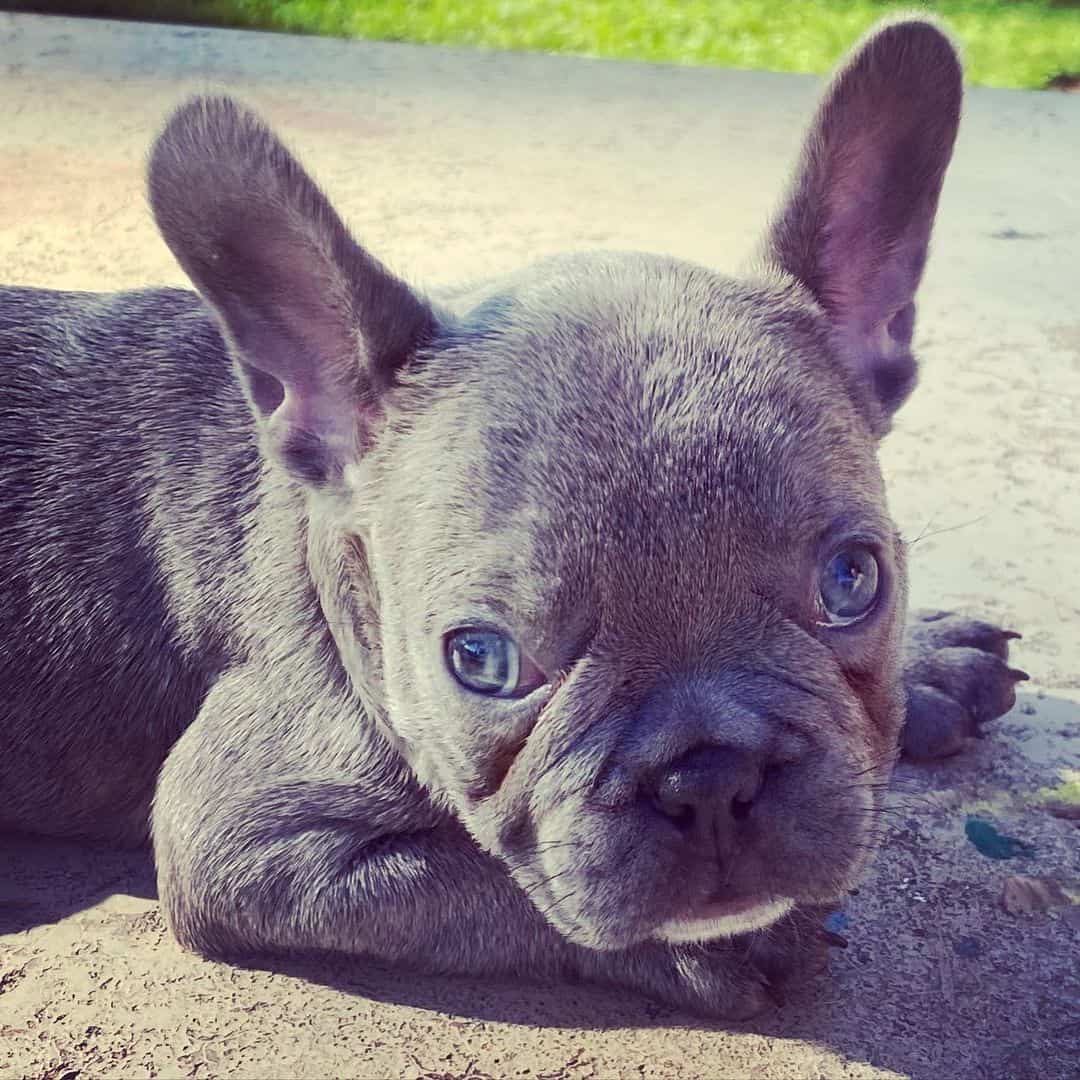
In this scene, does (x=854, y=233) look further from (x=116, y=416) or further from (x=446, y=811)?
(x=116, y=416)

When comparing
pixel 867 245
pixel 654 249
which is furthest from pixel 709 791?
pixel 654 249

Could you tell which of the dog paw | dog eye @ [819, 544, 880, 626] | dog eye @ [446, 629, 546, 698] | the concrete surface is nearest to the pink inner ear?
dog eye @ [819, 544, 880, 626]

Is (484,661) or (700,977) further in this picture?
(700,977)

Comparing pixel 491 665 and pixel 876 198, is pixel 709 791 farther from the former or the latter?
pixel 876 198

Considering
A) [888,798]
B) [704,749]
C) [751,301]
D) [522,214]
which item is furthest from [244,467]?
[522,214]

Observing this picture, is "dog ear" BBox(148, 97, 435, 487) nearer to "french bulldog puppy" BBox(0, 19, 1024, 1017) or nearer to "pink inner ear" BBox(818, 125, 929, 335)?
"french bulldog puppy" BBox(0, 19, 1024, 1017)

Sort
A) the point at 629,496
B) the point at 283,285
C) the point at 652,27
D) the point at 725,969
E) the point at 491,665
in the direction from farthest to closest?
the point at 652,27 → the point at 725,969 → the point at 283,285 → the point at 491,665 → the point at 629,496
